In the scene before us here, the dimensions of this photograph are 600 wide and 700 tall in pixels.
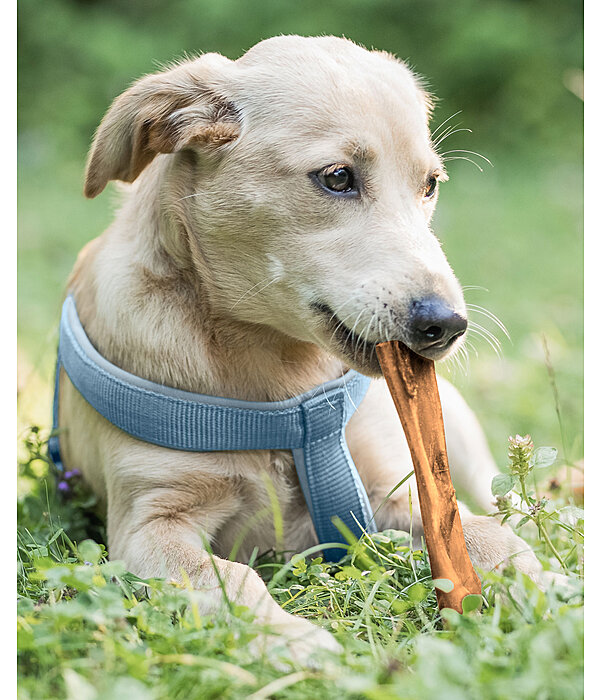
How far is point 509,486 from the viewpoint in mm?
2047

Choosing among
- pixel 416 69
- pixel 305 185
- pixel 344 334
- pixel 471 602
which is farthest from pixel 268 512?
pixel 416 69

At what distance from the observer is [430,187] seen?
2373mm

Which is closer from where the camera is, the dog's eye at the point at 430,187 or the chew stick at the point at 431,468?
the chew stick at the point at 431,468

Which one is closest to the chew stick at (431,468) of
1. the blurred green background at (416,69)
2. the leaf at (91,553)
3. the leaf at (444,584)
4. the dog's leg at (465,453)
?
the leaf at (444,584)

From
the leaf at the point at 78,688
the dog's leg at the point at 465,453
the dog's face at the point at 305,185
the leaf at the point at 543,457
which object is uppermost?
the dog's face at the point at 305,185

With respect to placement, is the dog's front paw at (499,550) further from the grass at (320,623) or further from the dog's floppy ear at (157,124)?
the dog's floppy ear at (157,124)

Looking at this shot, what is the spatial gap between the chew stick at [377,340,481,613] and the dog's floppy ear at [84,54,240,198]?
752mm

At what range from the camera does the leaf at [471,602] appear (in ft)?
6.02

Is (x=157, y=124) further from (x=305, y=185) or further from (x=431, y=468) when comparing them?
(x=431, y=468)

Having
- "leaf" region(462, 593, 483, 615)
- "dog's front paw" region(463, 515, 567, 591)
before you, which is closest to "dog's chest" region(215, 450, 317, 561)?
"dog's front paw" region(463, 515, 567, 591)

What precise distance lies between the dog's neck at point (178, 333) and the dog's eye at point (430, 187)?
1.73 ft
